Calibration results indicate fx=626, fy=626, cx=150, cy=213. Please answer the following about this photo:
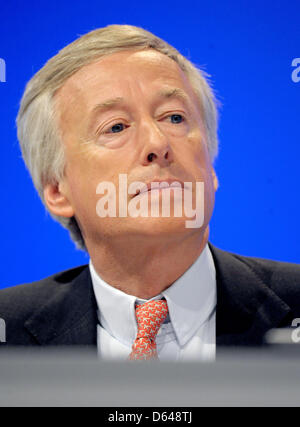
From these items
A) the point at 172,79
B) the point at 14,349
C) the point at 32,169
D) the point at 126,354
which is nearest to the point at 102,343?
the point at 126,354

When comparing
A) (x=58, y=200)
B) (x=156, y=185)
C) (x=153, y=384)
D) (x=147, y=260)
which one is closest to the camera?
(x=153, y=384)

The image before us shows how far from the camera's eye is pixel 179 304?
1.30 metres

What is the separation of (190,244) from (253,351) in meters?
0.25

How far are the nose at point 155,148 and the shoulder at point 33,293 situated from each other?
0.37 m

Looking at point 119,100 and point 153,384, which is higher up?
point 119,100

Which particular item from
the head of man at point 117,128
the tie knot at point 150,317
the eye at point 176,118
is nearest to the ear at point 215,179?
the head of man at point 117,128

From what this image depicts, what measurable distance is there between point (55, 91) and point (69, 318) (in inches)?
19.6

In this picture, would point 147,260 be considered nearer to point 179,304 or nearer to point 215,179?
point 179,304

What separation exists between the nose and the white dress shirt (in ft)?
0.80

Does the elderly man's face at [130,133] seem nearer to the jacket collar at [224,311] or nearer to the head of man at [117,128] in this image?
the head of man at [117,128]

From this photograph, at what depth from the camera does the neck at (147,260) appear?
1287 mm

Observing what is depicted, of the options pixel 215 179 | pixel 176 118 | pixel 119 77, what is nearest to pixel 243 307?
pixel 215 179

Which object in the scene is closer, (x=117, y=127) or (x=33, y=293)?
(x=117, y=127)
